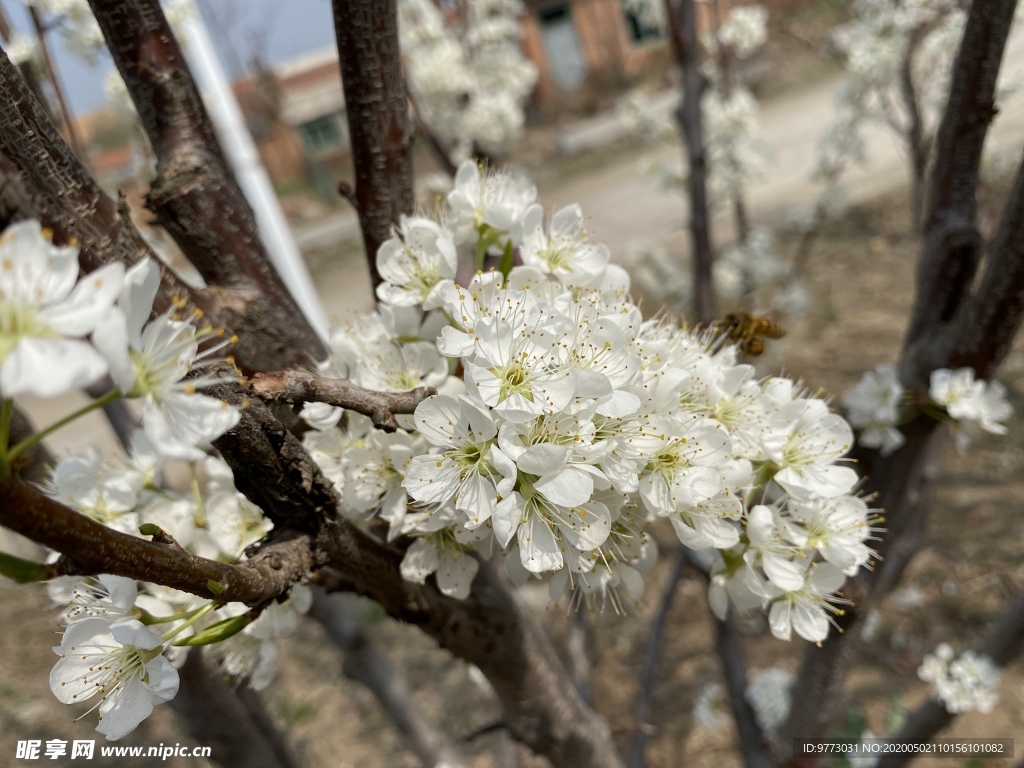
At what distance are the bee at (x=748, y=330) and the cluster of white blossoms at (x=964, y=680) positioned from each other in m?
1.48

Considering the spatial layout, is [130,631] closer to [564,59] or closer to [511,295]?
[511,295]

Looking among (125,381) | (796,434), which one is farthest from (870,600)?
(125,381)

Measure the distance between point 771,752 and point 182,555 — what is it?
225cm

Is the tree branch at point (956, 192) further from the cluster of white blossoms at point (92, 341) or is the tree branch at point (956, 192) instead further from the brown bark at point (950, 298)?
the cluster of white blossoms at point (92, 341)

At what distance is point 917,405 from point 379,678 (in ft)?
6.24

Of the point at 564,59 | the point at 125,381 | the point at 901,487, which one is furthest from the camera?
the point at 564,59

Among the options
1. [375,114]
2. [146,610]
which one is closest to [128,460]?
[146,610]

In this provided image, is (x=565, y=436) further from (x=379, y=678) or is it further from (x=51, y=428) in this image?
(x=379, y=678)

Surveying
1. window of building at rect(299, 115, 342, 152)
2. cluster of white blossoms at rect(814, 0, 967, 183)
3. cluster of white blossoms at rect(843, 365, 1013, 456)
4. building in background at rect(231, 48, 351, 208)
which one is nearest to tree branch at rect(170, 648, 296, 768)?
cluster of white blossoms at rect(843, 365, 1013, 456)

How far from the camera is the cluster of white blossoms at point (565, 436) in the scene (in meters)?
0.81

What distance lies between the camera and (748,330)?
4.39 feet

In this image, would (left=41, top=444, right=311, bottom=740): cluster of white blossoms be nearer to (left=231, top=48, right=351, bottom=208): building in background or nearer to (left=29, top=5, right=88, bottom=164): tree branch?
(left=29, top=5, right=88, bottom=164): tree branch

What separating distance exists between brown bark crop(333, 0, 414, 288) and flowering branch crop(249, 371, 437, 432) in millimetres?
461

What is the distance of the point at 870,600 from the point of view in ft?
6.33
